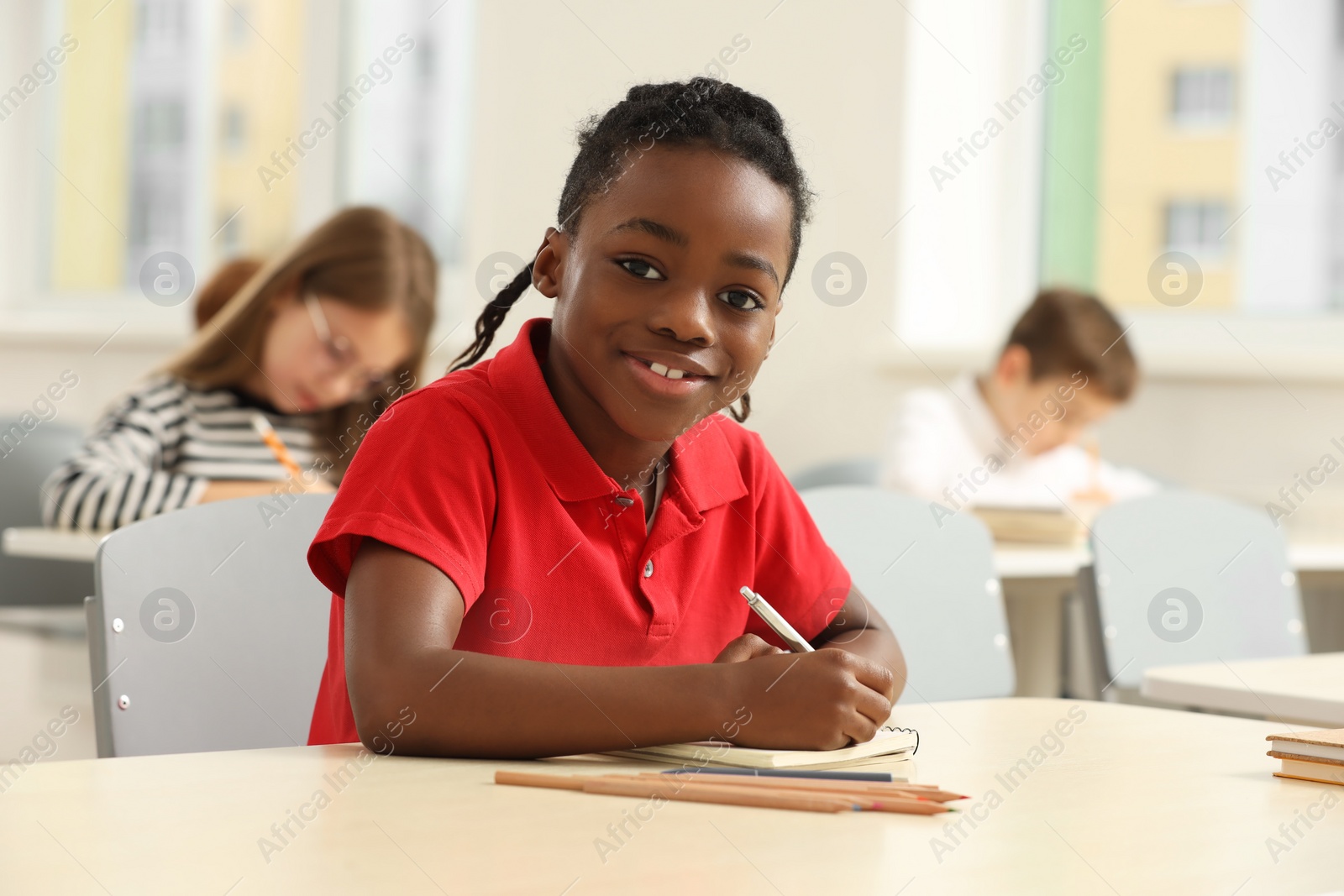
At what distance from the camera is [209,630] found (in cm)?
127

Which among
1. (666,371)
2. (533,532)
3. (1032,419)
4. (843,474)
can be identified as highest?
(666,371)

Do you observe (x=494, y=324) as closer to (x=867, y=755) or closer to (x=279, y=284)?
(x=867, y=755)

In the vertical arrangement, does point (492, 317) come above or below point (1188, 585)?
above

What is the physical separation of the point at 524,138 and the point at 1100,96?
61.9 inches

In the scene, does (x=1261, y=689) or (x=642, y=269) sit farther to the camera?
(x=1261, y=689)

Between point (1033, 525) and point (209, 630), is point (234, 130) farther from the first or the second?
point (209, 630)

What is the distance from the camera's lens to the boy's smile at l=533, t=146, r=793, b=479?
108 cm

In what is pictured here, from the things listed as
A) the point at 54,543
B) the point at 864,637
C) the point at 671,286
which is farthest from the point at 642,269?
the point at 54,543

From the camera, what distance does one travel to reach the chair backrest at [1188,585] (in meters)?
2.08

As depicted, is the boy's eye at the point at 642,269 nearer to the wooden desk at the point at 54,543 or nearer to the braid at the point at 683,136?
the braid at the point at 683,136

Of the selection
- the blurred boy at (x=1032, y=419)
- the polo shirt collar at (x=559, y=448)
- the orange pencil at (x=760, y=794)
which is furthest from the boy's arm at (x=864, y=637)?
the blurred boy at (x=1032, y=419)

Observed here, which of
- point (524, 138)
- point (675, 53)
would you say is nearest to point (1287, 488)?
point (675, 53)

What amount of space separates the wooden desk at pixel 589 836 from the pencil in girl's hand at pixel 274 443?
69.1 inches

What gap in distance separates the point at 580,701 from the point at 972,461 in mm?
2434
